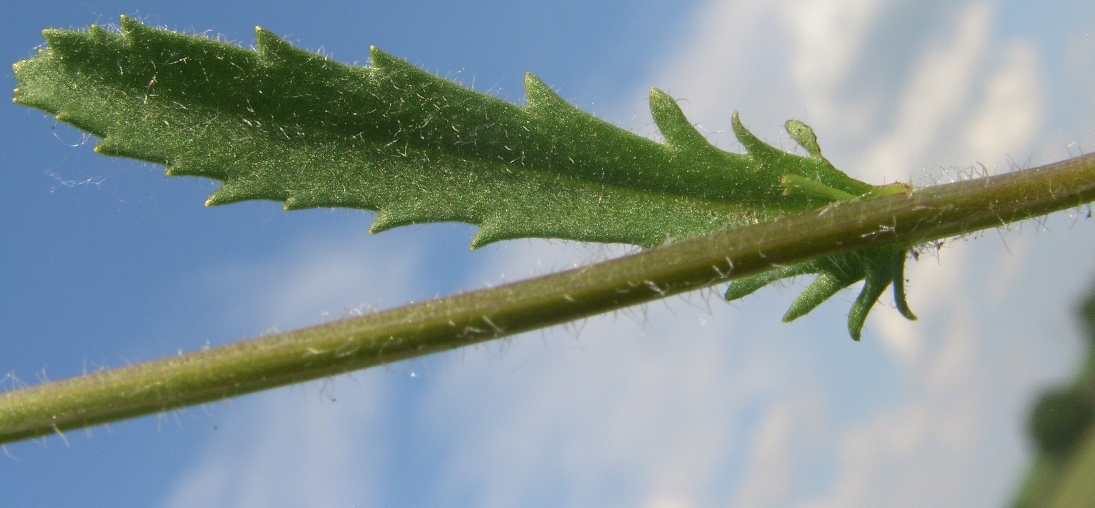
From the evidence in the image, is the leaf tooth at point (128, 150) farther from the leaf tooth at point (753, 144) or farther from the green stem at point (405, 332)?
the leaf tooth at point (753, 144)

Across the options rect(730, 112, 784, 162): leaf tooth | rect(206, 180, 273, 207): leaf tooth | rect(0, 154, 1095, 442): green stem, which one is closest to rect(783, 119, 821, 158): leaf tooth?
rect(730, 112, 784, 162): leaf tooth

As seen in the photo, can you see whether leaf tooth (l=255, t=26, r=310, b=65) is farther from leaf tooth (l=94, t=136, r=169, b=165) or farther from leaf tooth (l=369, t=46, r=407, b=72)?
leaf tooth (l=94, t=136, r=169, b=165)

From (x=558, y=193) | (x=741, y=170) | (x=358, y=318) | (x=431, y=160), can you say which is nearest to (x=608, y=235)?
(x=558, y=193)

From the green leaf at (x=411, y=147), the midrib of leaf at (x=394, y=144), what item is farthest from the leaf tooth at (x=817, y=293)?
the midrib of leaf at (x=394, y=144)

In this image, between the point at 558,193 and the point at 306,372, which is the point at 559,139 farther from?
the point at 306,372

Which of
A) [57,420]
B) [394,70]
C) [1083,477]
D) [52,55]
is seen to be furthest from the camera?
[1083,477]

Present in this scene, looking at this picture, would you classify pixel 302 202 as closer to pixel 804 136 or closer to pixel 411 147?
pixel 411 147

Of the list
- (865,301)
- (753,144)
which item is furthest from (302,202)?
(865,301)

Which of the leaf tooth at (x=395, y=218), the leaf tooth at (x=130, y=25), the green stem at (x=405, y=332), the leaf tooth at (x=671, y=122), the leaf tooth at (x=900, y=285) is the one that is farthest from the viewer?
the leaf tooth at (x=671, y=122)
